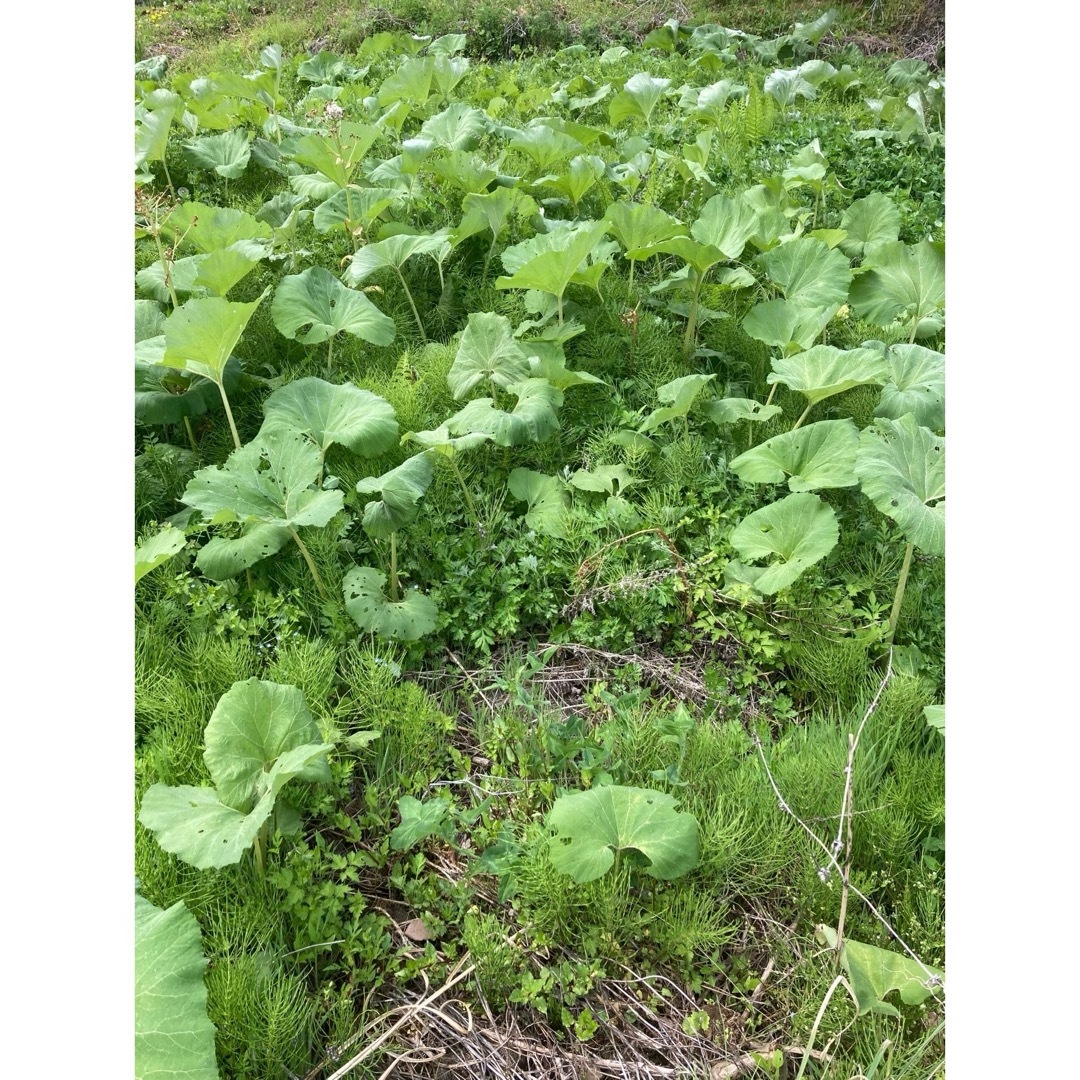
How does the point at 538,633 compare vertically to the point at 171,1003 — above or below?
below

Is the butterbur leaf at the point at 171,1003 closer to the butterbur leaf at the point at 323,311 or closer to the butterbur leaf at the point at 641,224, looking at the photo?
the butterbur leaf at the point at 323,311

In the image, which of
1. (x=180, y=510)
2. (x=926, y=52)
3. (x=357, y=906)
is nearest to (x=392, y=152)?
(x=180, y=510)

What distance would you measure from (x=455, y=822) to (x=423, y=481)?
2.64ft

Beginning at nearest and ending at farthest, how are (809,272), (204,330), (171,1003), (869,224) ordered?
(171,1003) < (204,330) < (809,272) < (869,224)

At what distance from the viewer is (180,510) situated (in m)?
2.42

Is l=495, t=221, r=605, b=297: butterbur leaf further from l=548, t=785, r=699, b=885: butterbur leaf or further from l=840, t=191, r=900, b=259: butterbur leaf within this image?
l=548, t=785, r=699, b=885: butterbur leaf

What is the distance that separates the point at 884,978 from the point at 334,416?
1.81m

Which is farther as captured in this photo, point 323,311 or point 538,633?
point 323,311

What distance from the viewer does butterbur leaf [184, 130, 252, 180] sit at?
4090 millimetres

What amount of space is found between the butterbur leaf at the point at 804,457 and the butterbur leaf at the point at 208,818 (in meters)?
1.36

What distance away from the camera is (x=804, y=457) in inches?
91.2

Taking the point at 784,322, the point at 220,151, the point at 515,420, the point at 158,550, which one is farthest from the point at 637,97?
the point at 158,550

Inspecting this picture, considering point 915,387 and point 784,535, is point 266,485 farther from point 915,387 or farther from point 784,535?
point 915,387

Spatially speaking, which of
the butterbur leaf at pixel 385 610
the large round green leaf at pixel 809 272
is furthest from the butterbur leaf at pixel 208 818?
the large round green leaf at pixel 809 272
